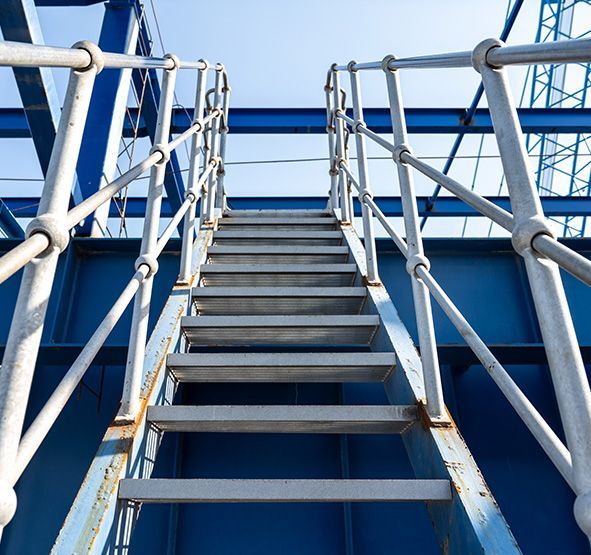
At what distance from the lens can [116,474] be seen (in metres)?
1.28

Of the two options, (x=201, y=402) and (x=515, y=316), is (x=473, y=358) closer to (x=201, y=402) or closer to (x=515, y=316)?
(x=515, y=316)

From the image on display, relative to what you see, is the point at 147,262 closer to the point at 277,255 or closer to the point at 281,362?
the point at 281,362

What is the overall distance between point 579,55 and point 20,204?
7.86 metres

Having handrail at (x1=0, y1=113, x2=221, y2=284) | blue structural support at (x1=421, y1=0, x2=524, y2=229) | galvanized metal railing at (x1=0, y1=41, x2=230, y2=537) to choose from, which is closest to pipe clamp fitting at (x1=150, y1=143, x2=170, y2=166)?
galvanized metal railing at (x1=0, y1=41, x2=230, y2=537)

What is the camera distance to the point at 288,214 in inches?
150

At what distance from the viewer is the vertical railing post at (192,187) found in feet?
7.74

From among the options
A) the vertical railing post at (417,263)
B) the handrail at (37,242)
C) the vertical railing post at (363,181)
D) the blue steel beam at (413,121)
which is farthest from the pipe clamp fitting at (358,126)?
the blue steel beam at (413,121)

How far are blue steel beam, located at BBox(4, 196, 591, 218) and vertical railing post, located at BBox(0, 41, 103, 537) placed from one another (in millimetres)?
6311

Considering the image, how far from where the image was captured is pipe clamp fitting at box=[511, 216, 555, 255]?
2.86 ft

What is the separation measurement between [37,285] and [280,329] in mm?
1243

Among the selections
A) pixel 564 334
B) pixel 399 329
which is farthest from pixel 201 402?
pixel 564 334

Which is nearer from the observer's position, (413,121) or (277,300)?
(277,300)

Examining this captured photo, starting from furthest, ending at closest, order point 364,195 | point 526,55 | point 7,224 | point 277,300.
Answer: point 7,224 → point 364,195 → point 277,300 → point 526,55

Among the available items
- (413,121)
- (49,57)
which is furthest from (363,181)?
(413,121)
